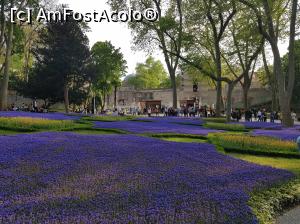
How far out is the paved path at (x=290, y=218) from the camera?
7586 millimetres

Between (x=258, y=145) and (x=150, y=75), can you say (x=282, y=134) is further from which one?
(x=150, y=75)

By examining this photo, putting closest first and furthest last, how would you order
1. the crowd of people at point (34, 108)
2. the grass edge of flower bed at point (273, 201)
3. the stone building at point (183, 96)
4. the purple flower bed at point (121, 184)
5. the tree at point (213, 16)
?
the purple flower bed at point (121, 184) < the grass edge of flower bed at point (273, 201) < the tree at point (213, 16) < the crowd of people at point (34, 108) < the stone building at point (183, 96)

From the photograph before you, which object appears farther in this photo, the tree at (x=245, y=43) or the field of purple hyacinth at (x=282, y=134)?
the tree at (x=245, y=43)

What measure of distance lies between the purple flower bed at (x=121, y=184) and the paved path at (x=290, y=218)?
72 cm

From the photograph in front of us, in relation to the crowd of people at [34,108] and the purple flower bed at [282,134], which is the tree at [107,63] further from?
the purple flower bed at [282,134]

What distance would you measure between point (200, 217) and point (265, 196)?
2538 mm

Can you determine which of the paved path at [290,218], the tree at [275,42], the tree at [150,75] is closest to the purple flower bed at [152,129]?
the tree at [275,42]

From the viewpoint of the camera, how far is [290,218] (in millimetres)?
7832

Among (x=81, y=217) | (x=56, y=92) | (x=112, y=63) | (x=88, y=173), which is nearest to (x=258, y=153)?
(x=88, y=173)

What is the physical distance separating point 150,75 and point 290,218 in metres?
115

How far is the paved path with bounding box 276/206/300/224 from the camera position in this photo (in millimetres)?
7586

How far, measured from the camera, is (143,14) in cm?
4819

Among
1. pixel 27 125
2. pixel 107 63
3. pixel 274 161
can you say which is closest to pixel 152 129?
pixel 27 125

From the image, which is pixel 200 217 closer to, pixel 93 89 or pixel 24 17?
pixel 24 17
